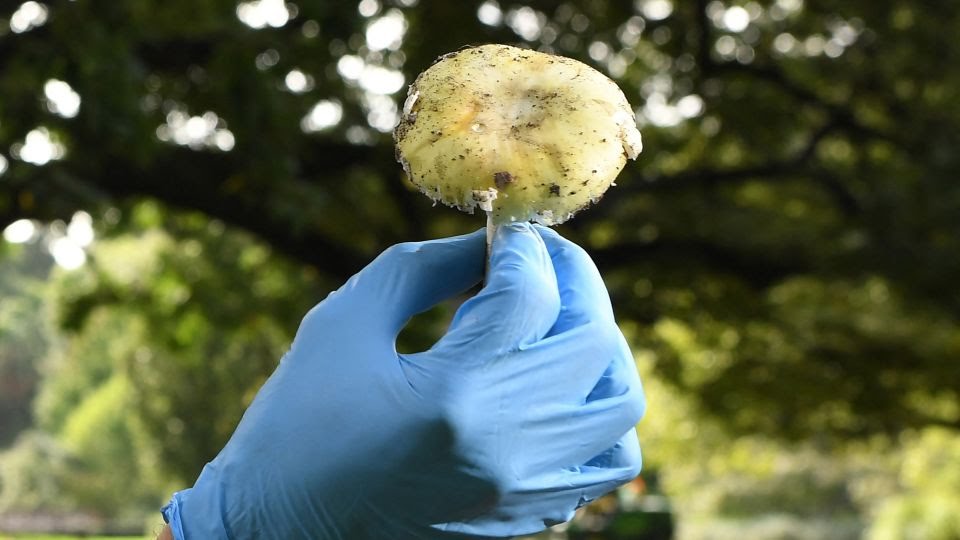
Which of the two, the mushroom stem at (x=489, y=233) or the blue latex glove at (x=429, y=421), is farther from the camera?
the mushroom stem at (x=489, y=233)

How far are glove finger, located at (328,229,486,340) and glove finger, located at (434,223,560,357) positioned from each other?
0.30 ft

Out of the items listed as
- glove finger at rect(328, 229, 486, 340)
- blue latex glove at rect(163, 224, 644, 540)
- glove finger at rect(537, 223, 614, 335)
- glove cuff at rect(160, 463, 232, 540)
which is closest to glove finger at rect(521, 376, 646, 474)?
blue latex glove at rect(163, 224, 644, 540)

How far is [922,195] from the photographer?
10.9 metres

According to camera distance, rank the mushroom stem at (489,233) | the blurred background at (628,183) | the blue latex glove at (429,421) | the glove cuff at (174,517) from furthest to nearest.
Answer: the blurred background at (628,183)
the mushroom stem at (489,233)
the glove cuff at (174,517)
the blue latex glove at (429,421)

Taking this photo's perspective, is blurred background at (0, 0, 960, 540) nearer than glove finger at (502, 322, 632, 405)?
No

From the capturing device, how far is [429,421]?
58.0 inches

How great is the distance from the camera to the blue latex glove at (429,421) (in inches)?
58.6

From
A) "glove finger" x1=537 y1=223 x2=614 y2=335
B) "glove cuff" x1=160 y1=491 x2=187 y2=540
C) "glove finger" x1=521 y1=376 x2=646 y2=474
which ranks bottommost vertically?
"glove cuff" x1=160 y1=491 x2=187 y2=540

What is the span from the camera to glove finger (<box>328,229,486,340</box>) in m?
1.62

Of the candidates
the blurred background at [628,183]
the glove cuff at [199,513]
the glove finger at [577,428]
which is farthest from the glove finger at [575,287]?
the blurred background at [628,183]

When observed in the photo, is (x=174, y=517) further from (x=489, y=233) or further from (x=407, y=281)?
(x=489, y=233)

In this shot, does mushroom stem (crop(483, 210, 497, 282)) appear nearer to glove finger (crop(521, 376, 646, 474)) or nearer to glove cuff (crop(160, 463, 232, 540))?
glove finger (crop(521, 376, 646, 474))

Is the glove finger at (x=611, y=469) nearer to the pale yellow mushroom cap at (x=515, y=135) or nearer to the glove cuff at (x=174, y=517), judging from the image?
the pale yellow mushroom cap at (x=515, y=135)

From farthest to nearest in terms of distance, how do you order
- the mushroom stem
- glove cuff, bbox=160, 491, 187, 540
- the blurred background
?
the blurred background, the mushroom stem, glove cuff, bbox=160, 491, 187, 540
